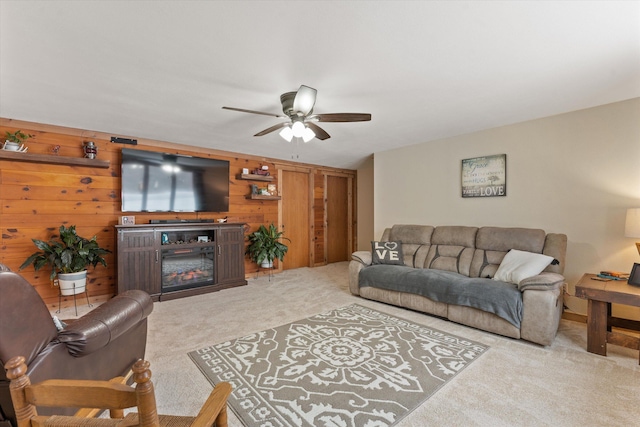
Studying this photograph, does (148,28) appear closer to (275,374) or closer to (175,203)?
(275,374)

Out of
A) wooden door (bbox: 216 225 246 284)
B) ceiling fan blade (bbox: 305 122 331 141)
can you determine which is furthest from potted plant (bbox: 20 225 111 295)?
ceiling fan blade (bbox: 305 122 331 141)

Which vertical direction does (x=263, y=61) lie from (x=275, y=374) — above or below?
above

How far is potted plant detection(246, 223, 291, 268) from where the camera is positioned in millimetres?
5121

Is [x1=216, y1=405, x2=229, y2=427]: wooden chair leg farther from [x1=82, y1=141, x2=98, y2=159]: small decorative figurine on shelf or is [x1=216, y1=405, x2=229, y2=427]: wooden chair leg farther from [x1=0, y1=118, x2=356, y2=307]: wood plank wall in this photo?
[x1=82, y1=141, x2=98, y2=159]: small decorative figurine on shelf

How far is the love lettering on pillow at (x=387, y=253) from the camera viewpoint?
13.5 ft

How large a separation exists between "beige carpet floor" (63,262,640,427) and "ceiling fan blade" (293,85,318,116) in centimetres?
218

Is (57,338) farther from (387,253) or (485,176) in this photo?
(485,176)

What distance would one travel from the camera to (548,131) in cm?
346

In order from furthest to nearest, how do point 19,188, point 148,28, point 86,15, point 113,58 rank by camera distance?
point 19,188
point 113,58
point 148,28
point 86,15

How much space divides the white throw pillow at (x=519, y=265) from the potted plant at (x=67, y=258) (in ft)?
15.5

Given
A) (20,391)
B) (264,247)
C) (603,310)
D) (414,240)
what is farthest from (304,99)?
(264,247)

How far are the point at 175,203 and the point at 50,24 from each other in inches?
113

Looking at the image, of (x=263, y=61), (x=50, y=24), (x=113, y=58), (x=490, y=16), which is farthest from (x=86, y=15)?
(x=490, y=16)

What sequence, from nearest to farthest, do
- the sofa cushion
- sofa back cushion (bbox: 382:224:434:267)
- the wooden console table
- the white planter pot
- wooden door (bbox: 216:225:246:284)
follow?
the wooden console table, the sofa cushion, the white planter pot, sofa back cushion (bbox: 382:224:434:267), wooden door (bbox: 216:225:246:284)
